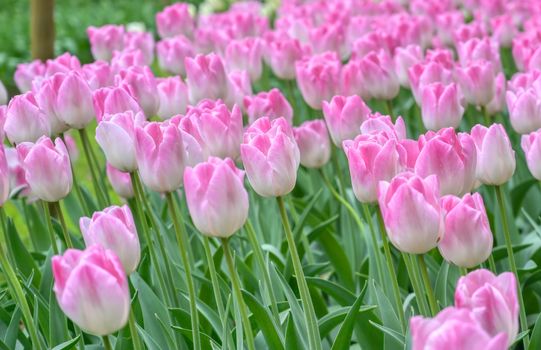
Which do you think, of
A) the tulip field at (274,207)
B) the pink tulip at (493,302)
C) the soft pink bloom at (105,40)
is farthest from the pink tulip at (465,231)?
the soft pink bloom at (105,40)

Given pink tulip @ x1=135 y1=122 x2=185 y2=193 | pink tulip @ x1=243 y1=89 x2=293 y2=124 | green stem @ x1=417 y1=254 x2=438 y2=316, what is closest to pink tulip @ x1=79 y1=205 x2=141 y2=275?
pink tulip @ x1=135 y1=122 x2=185 y2=193

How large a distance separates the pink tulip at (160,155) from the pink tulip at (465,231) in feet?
1.76

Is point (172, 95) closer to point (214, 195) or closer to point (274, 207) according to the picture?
point (274, 207)

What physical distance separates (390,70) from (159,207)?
3.10ft

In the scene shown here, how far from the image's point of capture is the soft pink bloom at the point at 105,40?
11.9ft

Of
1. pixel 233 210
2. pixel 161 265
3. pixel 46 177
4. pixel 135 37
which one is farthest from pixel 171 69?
pixel 233 210

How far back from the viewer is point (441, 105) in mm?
2266

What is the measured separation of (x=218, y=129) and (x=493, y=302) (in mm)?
930

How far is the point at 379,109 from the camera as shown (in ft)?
11.8

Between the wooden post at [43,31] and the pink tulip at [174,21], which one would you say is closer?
the wooden post at [43,31]

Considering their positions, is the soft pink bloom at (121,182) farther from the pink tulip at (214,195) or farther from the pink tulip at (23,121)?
the pink tulip at (214,195)

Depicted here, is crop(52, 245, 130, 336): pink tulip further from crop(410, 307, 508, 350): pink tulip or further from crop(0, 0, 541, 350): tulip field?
crop(410, 307, 508, 350): pink tulip

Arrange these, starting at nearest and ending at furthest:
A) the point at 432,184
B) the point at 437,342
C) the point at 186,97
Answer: the point at 437,342 → the point at 432,184 → the point at 186,97

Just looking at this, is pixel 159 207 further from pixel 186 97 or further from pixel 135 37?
pixel 135 37
